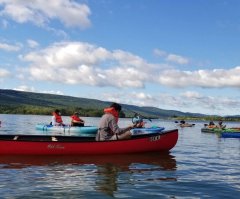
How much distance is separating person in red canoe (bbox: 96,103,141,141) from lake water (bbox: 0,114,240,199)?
1151 mm

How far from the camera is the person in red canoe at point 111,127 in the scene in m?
20.5

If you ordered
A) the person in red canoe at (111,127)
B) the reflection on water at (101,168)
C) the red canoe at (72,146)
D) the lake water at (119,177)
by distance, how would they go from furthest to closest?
1. the person in red canoe at (111,127)
2. the red canoe at (72,146)
3. the reflection on water at (101,168)
4. the lake water at (119,177)

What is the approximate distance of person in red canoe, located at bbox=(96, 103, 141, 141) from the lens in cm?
2055

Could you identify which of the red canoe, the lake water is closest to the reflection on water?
the lake water

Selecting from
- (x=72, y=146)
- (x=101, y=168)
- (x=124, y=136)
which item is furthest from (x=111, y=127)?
(x=101, y=168)

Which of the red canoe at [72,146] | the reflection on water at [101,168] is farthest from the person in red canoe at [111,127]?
the reflection on water at [101,168]

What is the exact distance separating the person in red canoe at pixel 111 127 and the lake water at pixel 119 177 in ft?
3.78

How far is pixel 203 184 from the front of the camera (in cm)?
1373

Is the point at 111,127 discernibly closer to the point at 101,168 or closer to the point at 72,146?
the point at 72,146

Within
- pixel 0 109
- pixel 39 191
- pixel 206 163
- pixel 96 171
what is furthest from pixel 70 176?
pixel 0 109

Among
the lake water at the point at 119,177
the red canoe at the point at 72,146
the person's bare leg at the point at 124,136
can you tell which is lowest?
the lake water at the point at 119,177

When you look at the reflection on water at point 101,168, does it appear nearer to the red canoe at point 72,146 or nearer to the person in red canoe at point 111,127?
the red canoe at point 72,146

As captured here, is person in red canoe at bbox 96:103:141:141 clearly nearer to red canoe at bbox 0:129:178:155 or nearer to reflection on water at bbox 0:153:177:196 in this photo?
red canoe at bbox 0:129:178:155

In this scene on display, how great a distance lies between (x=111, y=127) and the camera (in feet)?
67.9
